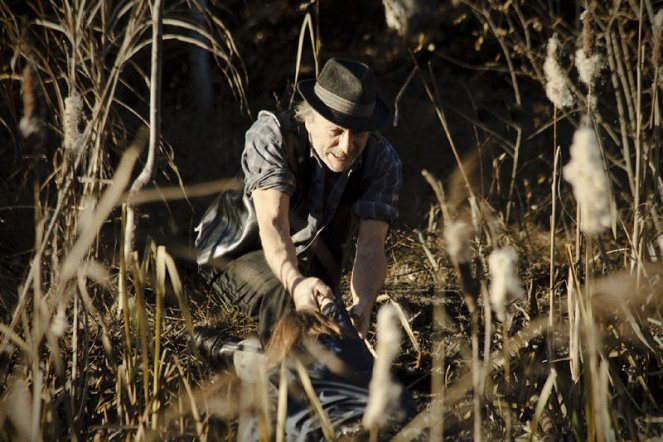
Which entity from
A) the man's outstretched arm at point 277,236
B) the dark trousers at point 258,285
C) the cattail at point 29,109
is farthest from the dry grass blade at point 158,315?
the dark trousers at point 258,285

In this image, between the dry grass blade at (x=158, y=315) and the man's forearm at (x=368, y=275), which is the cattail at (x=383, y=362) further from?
the man's forearm at (x=368, y=275)

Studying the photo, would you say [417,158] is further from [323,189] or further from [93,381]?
[93,381]

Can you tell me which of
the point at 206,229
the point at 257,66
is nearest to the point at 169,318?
the point at 206,229

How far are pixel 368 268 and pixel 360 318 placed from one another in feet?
0.64

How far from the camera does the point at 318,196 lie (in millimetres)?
2604

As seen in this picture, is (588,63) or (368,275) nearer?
(588,63)

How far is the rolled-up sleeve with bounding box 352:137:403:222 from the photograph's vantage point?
2.60 meters

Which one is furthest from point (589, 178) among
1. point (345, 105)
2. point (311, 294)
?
point (345, 105)

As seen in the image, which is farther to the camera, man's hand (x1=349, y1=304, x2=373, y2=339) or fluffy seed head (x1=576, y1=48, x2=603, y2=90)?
man's hand (x1=349, y1=304, x2=373, y2=339)

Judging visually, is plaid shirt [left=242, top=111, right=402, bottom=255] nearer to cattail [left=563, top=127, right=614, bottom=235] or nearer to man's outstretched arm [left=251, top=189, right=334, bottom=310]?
man's outstretched arm [left=251, top=189, right=334, bottom=310]

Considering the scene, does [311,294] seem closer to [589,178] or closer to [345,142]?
[345,142]

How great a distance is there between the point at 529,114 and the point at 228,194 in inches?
98.7

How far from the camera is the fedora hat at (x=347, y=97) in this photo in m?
2.32

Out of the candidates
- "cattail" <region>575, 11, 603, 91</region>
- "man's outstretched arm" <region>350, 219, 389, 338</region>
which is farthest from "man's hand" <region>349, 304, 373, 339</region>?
"cattail" <region>575, 11, 603, 91</region>
